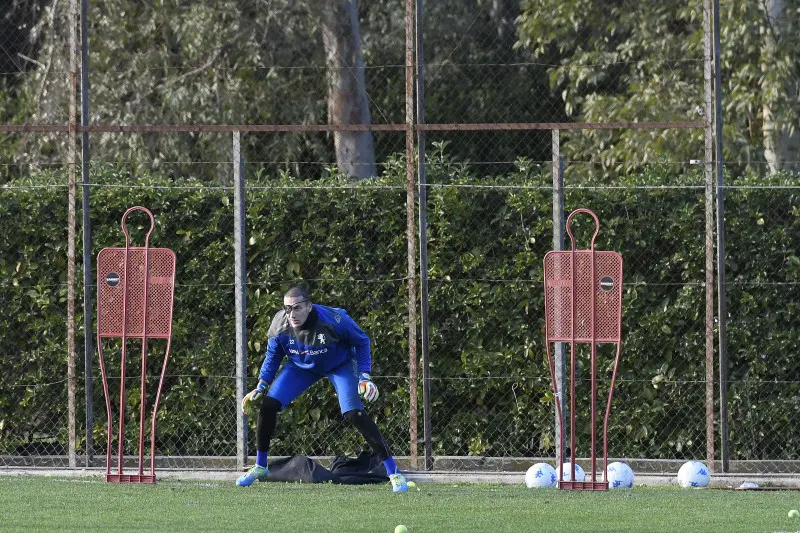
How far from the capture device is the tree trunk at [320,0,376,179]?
16.1 m

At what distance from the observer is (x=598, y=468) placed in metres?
12.2

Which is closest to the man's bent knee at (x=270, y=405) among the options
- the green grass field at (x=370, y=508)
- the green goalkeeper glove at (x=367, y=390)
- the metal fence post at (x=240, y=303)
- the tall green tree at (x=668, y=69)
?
the green grass field at (x=370, y=508)

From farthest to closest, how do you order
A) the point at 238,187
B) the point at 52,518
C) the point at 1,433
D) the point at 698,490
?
the point at 1,433
the point at 238,187
the point at 698,490
the point at 52,518

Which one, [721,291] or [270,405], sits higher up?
[721,291]

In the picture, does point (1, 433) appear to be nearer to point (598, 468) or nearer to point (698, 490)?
point (598, 468)

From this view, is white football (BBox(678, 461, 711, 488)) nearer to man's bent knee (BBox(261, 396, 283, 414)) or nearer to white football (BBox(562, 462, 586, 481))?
white football (BBox(562, 462, 586, 481))

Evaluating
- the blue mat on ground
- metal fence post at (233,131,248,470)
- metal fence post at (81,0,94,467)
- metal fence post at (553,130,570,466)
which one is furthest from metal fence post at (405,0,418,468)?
metal fence post at (81,0,94,467)

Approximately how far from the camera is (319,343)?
1091 centimetres

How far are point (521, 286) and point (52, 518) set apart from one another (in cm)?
500

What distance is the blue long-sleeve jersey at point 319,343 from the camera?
10898 millimetres

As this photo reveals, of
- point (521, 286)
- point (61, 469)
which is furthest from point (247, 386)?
point (521, 286)

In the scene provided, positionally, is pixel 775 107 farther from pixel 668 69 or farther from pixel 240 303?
pixel 240 303

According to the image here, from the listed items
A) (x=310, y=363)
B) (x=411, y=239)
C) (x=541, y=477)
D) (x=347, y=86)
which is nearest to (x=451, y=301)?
(x=411, y=239)

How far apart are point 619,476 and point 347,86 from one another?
705 cm
